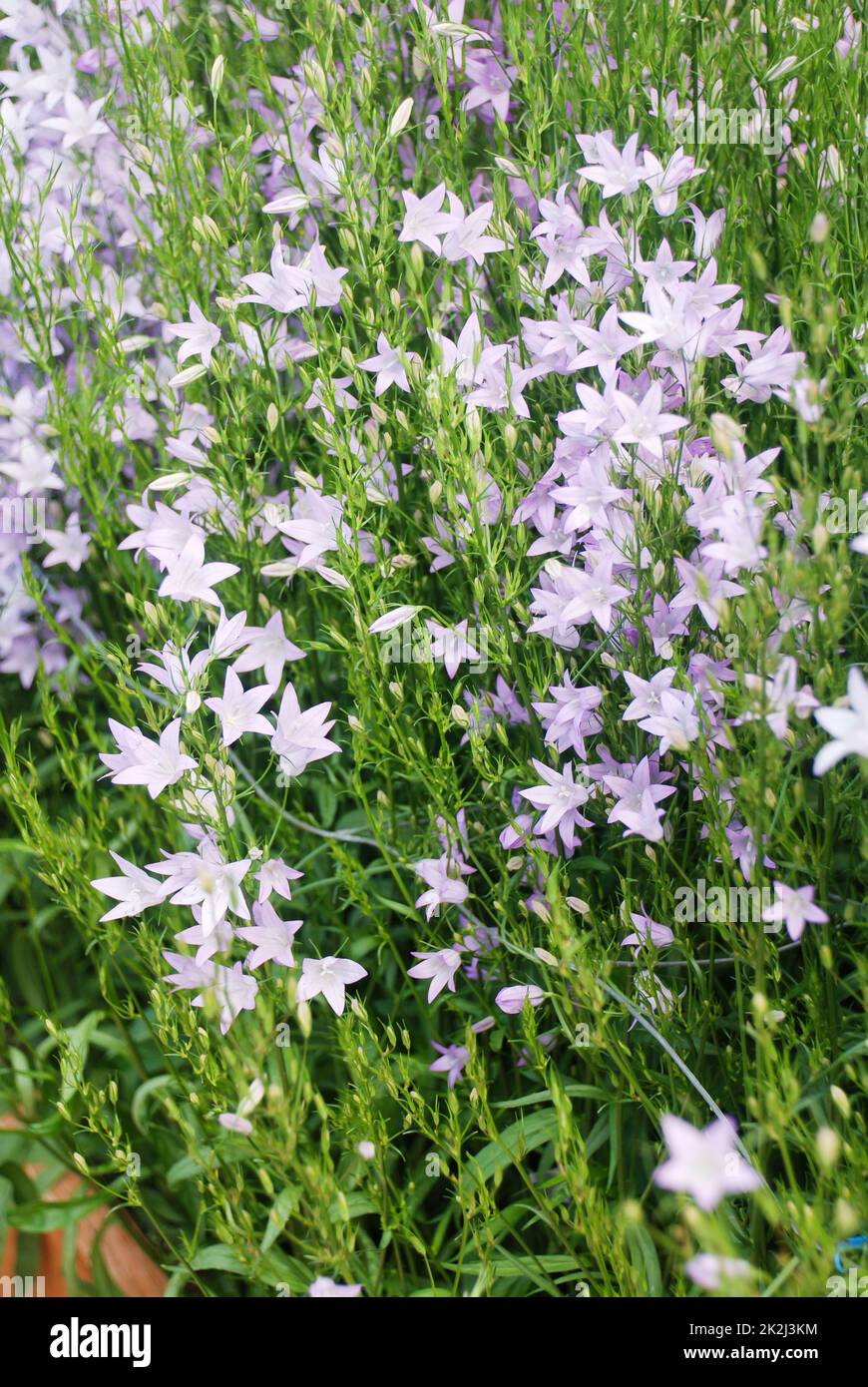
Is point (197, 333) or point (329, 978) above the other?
point (197, 333)

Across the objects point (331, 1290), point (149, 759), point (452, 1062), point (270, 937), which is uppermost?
point (149, 759)

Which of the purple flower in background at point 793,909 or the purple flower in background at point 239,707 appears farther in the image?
the purple flower in background at point 239,707

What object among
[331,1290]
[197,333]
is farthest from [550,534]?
[331,1290]

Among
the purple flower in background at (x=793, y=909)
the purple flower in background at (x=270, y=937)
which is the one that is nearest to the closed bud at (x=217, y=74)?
the purple flower in background at (x=270, y=937)

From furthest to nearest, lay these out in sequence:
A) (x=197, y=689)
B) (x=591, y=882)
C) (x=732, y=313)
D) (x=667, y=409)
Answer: (x=591, y=882) → (x=667, y=409) → (x=732, y=313) → (x=197, y=689)

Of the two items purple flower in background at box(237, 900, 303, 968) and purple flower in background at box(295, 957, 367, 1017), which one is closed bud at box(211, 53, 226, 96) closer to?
purple flower in background at box(237, 900, 303, 968)

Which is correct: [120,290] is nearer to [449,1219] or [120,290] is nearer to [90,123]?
[90,123]

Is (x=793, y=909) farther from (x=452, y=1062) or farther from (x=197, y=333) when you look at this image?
(x=197, y=333)

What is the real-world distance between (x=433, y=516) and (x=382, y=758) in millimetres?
528

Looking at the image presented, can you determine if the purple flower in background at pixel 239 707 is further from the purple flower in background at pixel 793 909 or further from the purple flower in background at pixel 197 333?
the purple flower in background at pixel 793 909

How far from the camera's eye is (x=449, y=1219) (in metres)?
2.57

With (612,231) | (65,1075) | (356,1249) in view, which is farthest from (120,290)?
(356,1249)

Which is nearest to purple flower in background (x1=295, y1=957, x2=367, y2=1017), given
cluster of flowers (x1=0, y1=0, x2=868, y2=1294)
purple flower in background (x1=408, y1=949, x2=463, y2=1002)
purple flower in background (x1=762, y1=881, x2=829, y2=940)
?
cluster of flowers (x1=0, y1=0, x2=868, y2=1294)

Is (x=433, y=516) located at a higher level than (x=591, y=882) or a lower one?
higher
